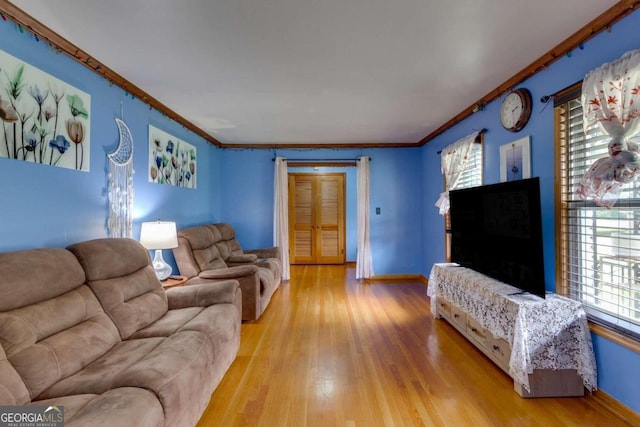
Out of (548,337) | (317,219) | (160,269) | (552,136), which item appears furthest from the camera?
(317,219)

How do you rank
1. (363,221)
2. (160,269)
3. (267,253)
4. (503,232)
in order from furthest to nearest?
(363,221)
(267,253)
(160,269)
(503,232)

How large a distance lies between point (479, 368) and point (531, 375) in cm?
43

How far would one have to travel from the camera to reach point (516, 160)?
2666 millimetres

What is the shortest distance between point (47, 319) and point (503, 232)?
3069 mm

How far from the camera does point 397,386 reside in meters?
2.10

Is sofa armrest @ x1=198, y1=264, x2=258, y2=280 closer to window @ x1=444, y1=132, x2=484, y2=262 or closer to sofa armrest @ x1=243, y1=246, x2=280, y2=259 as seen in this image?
sofa armrest @ x1=243, y1=246, x2=280, y2=259

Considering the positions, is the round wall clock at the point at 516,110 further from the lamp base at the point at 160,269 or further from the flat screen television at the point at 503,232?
A: the lamp base at the point at 160,269

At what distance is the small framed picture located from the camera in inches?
99.2

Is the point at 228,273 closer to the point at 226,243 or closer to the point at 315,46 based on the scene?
the point at 226,243

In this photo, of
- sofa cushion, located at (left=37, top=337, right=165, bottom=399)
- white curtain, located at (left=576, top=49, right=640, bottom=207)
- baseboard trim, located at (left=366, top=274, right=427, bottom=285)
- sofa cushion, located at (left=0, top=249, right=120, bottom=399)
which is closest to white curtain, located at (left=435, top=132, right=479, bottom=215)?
white curtain, located at (left=576, top=49, right=640, bottom=207)

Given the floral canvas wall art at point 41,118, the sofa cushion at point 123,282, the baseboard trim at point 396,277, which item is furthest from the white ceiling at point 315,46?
the baseboard trim at point 396,277

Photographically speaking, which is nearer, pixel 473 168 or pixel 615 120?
pixel 615 120

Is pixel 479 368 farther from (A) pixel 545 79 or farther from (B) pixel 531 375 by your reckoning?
(A) pixel 545 79

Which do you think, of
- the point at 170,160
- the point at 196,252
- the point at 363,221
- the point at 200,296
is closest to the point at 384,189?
the point at 363,221
